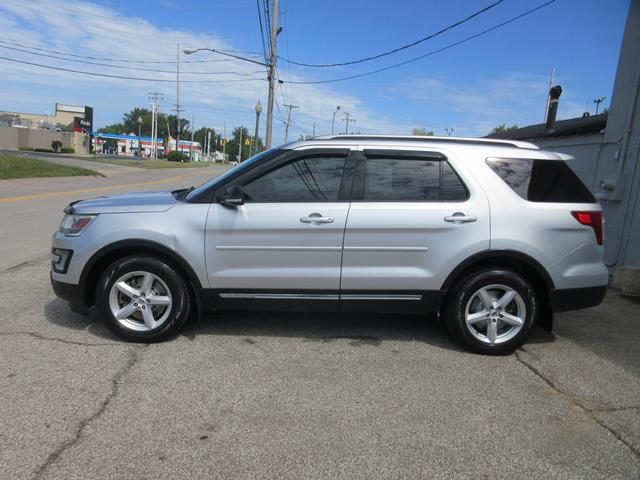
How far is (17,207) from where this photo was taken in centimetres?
1259

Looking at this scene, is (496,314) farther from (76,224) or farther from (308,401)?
(76,224)

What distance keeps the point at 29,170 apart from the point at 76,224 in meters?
22.5

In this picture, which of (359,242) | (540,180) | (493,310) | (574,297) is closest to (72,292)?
(359,242)

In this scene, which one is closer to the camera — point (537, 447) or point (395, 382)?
point (537, 447)

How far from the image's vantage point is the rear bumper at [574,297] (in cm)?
420

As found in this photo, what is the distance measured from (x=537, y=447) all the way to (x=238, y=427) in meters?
1.82

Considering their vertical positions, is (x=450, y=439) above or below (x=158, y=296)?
below

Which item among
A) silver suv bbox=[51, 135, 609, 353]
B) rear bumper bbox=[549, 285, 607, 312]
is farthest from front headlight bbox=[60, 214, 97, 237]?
rear bumper bbox=[549, 285, 607, 312]

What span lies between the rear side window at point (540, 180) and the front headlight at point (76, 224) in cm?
354

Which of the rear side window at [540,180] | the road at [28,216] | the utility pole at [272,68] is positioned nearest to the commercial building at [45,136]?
the utility pole at [272,68]

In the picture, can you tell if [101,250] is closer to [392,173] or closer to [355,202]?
[355,202]

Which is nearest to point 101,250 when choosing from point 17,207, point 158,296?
point 158,296

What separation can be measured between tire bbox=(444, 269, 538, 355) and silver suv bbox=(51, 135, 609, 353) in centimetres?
1

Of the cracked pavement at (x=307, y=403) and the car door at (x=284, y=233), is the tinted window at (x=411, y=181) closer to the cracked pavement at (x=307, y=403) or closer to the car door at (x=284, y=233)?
the car door at (x=284, y=233)
